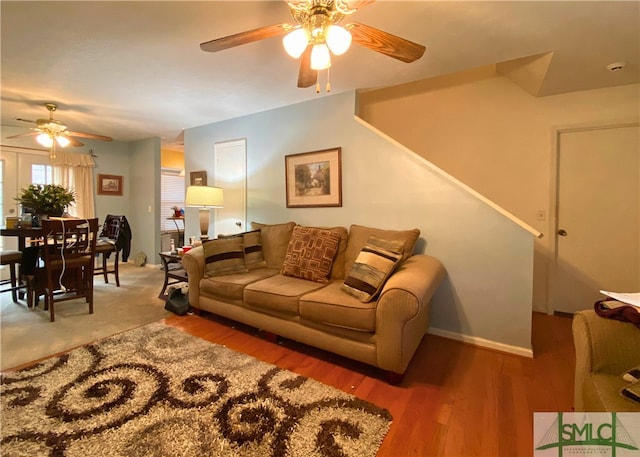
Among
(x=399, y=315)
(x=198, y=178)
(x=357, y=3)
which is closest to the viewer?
(x=357, y=3)

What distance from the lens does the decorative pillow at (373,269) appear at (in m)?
1.94

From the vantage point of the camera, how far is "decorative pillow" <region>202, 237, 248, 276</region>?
2.74 metres

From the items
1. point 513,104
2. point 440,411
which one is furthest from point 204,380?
point 513,104

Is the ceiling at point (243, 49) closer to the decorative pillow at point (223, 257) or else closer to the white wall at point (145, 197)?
the decorative pillow at point (223, 257)

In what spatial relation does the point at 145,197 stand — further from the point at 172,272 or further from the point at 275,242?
the point at 275,242

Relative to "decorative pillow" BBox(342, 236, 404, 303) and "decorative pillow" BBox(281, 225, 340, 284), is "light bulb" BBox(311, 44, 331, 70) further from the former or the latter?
"decorative pillow" BBox(281, 225, 340, 284)

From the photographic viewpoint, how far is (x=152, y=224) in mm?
5266

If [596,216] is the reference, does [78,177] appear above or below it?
above

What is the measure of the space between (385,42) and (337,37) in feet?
0.99

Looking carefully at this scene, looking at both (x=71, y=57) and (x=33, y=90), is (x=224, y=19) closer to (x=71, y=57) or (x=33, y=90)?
(x=71, y=57)

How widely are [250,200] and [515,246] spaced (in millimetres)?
3015

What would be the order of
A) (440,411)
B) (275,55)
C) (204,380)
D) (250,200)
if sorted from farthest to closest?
(250,200), (275,55), (204,380), (440,411)

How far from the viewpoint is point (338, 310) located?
6.28 feet

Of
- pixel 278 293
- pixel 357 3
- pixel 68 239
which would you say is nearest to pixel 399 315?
pixel 278 293
